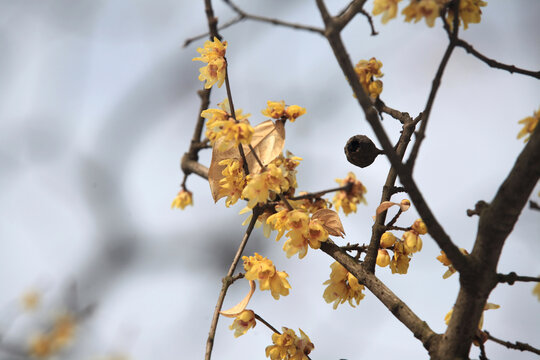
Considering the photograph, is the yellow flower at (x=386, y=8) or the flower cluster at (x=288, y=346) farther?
the flower cluster at (x=288, y=346)

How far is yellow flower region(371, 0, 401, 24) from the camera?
26.5 inches

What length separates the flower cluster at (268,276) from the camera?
879 millimetres

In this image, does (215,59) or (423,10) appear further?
(215,59)

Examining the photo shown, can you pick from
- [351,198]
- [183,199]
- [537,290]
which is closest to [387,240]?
[537,290]

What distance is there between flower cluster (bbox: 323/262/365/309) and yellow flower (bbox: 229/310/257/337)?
0.15m

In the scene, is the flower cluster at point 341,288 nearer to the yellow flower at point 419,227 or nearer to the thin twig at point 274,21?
the yellow flower at point 419,227

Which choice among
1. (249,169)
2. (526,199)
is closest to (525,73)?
(526,199)

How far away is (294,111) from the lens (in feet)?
3.03

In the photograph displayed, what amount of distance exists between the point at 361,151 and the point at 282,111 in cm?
17

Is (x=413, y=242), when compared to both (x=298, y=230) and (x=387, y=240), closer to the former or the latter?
(x=387, y=240)

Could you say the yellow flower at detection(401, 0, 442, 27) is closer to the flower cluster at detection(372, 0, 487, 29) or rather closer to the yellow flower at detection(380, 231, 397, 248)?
the flower cluster at detection(372, 0, 487, 29)

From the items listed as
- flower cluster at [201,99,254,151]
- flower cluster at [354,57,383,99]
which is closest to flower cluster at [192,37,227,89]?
flower cluster at [201,99,254,151]

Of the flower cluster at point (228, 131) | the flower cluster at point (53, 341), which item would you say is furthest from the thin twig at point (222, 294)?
the flower cluster at point (53, 341)

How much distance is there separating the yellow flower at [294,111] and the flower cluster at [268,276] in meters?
0.27
